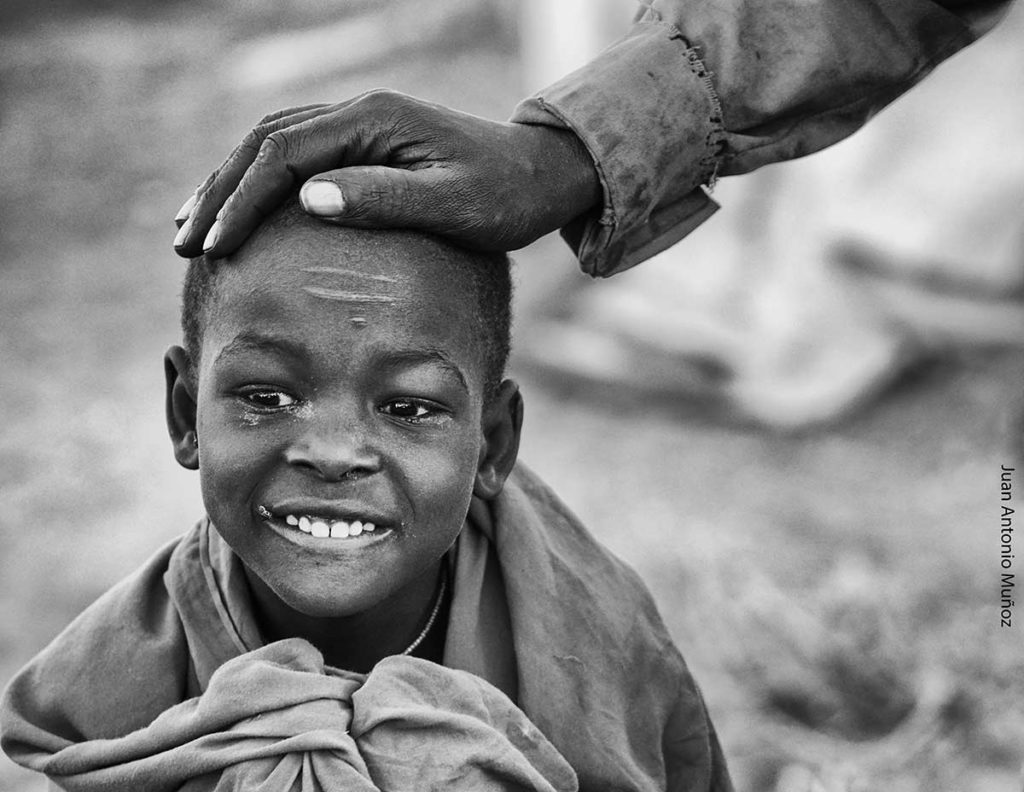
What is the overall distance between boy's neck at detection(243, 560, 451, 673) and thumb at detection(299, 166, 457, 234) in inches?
21.8

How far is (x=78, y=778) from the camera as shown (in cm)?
194

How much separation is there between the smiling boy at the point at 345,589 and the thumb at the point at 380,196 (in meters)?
0.05

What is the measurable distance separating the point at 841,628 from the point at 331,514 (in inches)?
92.3

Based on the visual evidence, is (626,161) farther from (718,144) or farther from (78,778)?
(78,778)

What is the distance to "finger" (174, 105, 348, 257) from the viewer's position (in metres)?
1.87

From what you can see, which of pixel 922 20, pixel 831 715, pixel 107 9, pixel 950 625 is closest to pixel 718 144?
pixel 922 20

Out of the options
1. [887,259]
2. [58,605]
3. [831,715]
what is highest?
[887,259]

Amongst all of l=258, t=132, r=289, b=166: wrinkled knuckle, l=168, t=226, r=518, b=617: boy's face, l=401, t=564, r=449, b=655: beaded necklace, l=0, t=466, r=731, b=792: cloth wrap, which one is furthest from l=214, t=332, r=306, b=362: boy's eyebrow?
l=401, t=564, r=449, b=655: beaded necklace

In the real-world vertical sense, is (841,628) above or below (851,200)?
below

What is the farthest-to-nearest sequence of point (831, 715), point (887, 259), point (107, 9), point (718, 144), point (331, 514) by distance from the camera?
point (107, 9), point (887, 259), point (831, 715), point (718, 144), point (331, 514)

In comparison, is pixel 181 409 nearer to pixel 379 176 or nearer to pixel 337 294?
pixel 337 294

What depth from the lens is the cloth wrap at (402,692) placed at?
1.80 metres

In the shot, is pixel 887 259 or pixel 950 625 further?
pixel 887 259

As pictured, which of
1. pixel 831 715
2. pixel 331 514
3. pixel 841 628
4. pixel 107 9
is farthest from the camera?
pixel 107 9
